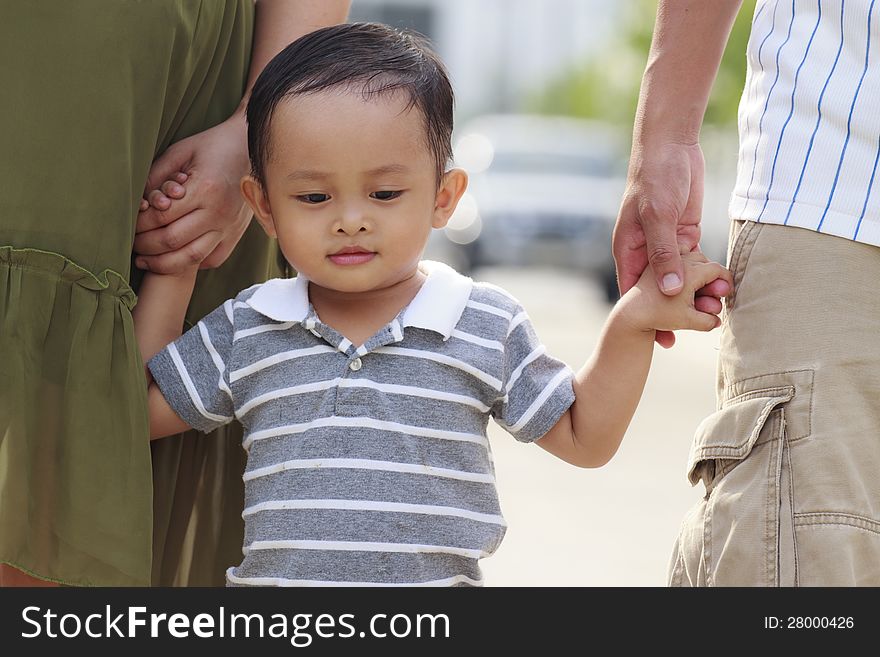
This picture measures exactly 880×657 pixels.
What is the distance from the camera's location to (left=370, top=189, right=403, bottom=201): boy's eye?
227 centimetres

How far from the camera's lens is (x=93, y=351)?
2246mm

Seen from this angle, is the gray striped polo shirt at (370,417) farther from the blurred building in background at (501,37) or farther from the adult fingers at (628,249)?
the blurred building in background at (501,37)

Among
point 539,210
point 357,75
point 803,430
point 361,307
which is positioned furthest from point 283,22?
point 539,210

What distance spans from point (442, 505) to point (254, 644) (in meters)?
0.39

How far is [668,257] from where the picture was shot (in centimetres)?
222

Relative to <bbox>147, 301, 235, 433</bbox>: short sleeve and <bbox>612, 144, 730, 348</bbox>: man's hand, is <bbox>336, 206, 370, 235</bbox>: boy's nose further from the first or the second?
<bbox>612, 144, 730, 348</bbox>: man's hand

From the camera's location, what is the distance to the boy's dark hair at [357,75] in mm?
2287

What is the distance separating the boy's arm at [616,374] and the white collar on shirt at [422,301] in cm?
26

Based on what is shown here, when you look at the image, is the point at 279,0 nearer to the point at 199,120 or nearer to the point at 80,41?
the point at 199,120

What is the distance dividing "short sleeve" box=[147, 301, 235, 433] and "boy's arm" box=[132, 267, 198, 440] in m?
0.03

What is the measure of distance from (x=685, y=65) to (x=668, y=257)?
1.12 feet

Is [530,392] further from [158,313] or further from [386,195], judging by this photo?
[158,313]

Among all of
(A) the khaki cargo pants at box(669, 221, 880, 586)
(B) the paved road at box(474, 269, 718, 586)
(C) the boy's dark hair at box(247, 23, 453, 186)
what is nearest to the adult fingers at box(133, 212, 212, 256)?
(C) the boy's dark hair at box(247, 23, 453, 186)

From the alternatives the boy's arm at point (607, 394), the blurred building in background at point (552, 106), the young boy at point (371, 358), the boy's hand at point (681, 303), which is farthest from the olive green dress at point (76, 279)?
the boy's hand at point (681, 303)
